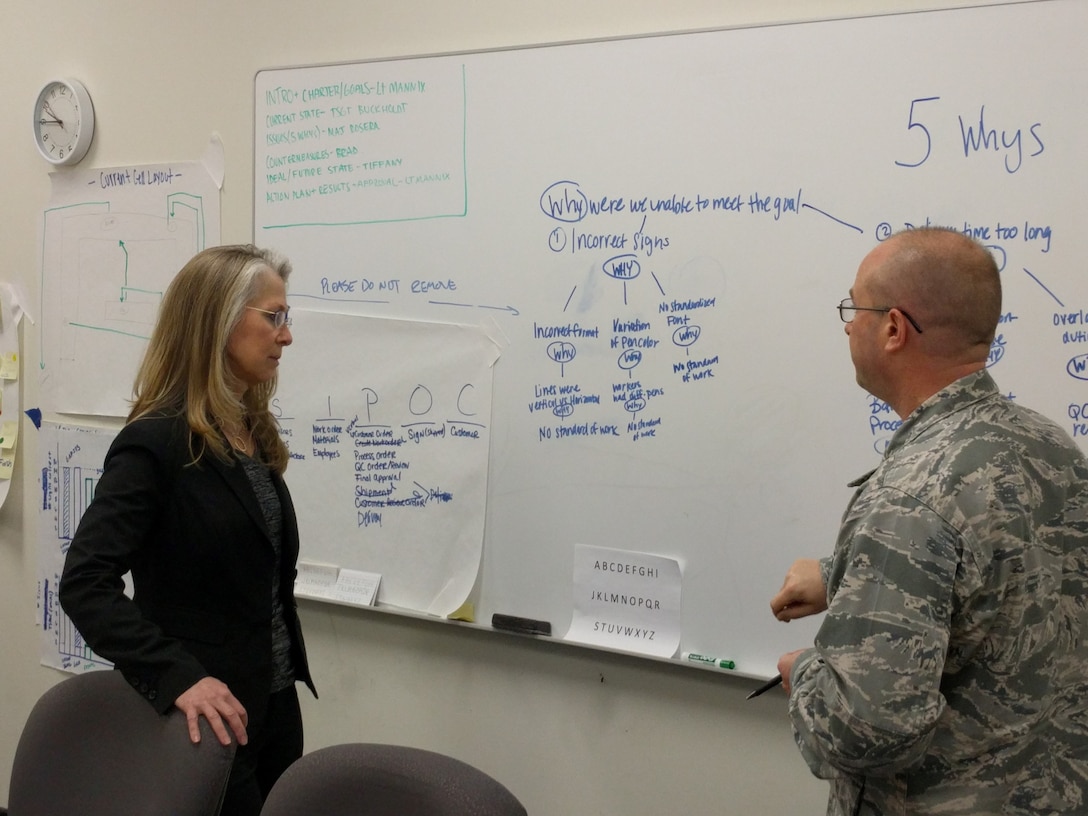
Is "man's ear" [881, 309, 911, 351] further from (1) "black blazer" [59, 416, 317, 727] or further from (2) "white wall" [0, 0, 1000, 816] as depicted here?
(1) "black blazer" [59, 416, 317, 727]

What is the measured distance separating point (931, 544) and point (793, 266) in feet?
2.80

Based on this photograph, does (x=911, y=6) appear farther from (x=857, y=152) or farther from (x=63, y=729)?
(x=63, y=729)

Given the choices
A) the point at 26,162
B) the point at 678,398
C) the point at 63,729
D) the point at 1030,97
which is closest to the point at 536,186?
the point at 678,398

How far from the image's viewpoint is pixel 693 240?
1834mm

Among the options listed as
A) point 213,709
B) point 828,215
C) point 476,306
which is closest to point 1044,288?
point 828,215

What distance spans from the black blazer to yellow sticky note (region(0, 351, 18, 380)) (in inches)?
60.1

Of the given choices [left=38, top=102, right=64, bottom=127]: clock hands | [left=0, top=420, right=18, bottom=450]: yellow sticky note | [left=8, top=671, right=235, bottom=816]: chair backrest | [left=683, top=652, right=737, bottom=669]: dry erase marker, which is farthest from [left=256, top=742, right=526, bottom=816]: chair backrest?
[left=38, top=102, right=64, bottom=127]: clock hands

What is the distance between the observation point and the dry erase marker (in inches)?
72.8

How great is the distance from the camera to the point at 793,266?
1758 millimetres

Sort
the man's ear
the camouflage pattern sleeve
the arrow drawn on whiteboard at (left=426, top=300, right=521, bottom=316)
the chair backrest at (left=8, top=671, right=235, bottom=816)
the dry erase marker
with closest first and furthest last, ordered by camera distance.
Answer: the camouflage pattern sleeve < the man's ear < the chair backrest at (left=8, top=671, right=235, bottom=816) < the dry erase marker < the arrow drawn on whiteboard at (left=426, top=300, right=521, bottom=316)

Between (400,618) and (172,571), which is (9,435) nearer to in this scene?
(400,618)

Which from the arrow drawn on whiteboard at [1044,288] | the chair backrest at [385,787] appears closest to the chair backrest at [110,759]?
the chair backrest at [385,787]

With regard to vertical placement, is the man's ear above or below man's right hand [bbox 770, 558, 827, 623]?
above

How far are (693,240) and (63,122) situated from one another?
1909 millimetres
